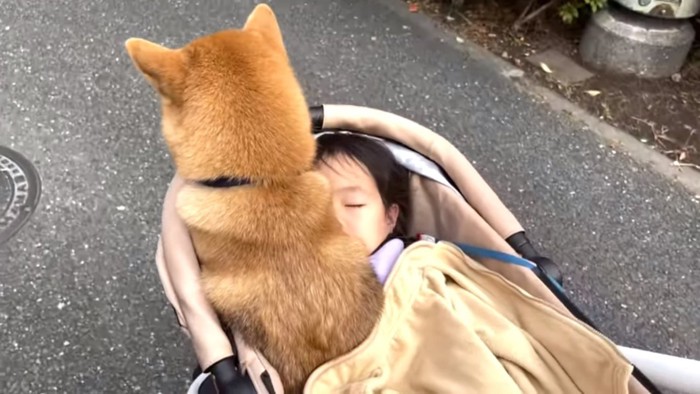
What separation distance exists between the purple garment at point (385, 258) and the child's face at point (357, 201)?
0.08m

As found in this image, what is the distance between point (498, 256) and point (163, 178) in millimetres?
1483

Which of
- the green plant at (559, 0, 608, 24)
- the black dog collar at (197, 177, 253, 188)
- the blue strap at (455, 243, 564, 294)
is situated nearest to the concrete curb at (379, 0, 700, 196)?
the green plant at (559, 0, 608, 24)

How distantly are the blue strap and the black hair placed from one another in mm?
254

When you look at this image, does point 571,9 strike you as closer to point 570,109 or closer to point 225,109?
point 570,109

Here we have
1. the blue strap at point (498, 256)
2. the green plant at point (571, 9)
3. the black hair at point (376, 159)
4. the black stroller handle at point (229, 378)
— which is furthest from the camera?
the green plant at point (571, 9)

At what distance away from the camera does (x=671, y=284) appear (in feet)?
8.07

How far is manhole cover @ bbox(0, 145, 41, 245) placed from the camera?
240cm

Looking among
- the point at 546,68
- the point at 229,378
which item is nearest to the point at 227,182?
the point at 229,378

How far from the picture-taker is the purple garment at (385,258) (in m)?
1.53

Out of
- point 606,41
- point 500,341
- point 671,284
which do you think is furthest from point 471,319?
point 606,41

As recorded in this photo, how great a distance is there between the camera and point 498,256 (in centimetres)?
152

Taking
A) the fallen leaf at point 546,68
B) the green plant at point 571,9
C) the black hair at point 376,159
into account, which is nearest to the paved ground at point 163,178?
the fallen leaf at point 546,68

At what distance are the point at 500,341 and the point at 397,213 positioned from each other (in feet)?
1.77

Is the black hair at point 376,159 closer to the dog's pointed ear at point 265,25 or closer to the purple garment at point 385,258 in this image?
the purple garment at point 385,258
